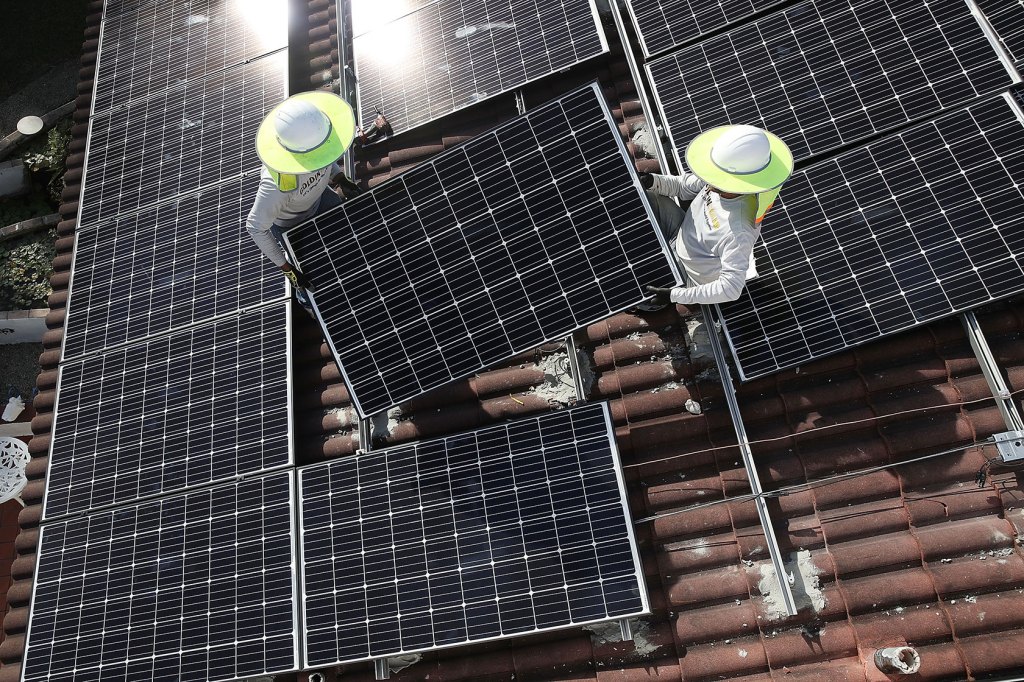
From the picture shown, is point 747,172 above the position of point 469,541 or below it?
above

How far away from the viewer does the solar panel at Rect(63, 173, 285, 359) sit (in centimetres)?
808

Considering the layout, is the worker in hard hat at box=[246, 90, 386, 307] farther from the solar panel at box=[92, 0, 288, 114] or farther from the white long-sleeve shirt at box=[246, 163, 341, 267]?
the solar panel at box=[92, 0, 288, 114]

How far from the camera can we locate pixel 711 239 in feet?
19.9

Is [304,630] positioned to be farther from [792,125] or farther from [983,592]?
[792,125]

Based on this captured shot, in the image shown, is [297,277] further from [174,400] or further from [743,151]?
Result: [743,151]

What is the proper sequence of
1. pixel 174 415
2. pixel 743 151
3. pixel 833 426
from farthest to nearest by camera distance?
pixel 174 415
pixel 833 426
pixel 743 151

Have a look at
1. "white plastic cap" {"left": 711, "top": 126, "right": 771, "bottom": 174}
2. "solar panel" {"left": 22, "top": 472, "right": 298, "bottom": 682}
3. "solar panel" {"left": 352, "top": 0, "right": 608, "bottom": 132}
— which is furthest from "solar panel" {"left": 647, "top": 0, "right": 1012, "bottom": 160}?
"solar panel" {"left": 22, "top": 472, "right": 298, "bottom": 682}

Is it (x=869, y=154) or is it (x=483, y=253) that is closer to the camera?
(x=483, y=253)

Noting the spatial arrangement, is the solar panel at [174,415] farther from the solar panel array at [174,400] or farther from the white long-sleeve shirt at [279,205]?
the white long-sleeve shirt at [279,205]

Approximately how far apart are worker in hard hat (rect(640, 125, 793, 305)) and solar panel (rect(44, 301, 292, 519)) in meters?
4.90

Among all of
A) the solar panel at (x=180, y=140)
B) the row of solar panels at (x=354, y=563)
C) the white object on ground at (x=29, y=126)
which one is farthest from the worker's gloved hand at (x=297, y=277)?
the white object on ground at (x=29, y=126)

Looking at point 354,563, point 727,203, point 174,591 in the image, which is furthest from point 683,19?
point 174,591

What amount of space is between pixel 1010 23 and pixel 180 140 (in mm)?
11034

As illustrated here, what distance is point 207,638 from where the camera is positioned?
6582 mm
